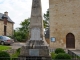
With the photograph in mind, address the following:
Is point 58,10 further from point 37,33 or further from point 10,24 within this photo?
point 10,24

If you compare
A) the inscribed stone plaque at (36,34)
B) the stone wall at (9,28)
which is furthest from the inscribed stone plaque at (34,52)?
the stone wall at (9,28)

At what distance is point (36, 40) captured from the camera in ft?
40.8

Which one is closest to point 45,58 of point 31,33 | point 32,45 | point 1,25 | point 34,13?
point 32,45

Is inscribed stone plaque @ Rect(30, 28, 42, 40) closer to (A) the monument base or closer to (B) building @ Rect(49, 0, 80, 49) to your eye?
(A) the monument base

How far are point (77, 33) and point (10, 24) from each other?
1952 cm

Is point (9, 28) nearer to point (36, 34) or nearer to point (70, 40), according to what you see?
point (70, 40)

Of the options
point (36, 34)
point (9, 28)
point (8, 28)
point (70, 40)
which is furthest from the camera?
point (9, 28)

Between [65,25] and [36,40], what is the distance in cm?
Answer: 1405

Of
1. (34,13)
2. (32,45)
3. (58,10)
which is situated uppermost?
(58,10)

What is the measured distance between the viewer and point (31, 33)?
41.6ft

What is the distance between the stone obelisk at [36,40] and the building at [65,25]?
44.1 feet

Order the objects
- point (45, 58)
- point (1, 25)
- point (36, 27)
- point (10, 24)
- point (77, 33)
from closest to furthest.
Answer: point (45, 58) < point (36, 27) < point (77, 33) < point (1, 25) < point (10, 24)

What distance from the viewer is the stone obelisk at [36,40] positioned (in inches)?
473

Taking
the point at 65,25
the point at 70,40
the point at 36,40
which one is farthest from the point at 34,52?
the point at 70,40
